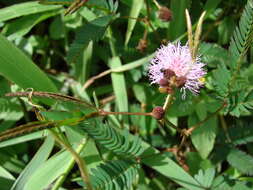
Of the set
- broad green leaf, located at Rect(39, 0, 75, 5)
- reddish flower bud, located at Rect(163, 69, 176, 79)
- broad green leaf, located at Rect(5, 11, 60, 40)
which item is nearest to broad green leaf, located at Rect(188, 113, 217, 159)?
reddish flower bud, located at Rect(163, 69, 176, 79)

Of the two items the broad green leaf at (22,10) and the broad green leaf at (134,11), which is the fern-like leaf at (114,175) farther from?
the broad green leaf at (22,10)

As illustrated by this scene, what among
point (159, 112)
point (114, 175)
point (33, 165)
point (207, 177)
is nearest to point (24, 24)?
point (33, 165)

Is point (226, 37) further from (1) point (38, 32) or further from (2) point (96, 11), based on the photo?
(1) point (38, 32)

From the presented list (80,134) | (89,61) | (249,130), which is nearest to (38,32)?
(89,61)

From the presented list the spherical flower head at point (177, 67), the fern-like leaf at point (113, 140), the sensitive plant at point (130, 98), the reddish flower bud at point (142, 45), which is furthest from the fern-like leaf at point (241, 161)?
the reddish flower bud at point (142, 45)

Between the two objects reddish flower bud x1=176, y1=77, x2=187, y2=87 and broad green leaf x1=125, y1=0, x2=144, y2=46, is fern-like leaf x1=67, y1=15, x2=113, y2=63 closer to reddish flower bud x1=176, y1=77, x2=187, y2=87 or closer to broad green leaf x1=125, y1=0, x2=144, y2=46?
broad green leaf x1=125, y1=0, x2=144, y2=46

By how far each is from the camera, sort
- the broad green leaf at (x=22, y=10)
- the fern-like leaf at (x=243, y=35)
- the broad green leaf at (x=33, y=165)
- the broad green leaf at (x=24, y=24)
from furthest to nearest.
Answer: the broad green leaf at (x=24, y=24), the broad green leaf at (x=22, y=10), the broad green leaf at (x=33, y=165), the fern-like leaf at (x=243, y=35)

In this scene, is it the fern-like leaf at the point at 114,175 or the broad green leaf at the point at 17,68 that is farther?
the broad green leaf at the point at 17,68
